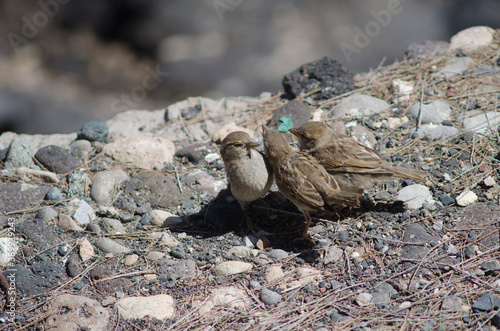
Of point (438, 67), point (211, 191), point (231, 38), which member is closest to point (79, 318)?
point (211, 191)

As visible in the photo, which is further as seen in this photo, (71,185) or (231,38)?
(231,38)

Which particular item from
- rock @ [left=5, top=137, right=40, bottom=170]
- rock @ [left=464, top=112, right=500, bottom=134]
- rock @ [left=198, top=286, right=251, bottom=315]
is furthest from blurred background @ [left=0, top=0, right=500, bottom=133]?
rock @ [left=198, top=286, right=251, bottom=315]

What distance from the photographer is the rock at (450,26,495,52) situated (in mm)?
7422

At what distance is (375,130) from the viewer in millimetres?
5895

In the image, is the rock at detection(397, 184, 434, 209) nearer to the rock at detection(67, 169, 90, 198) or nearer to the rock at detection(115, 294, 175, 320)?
the rock at detection(115, 294, 175, 320)

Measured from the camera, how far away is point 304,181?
4.34m

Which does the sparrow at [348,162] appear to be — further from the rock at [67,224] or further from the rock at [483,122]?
the rock at [67,224]

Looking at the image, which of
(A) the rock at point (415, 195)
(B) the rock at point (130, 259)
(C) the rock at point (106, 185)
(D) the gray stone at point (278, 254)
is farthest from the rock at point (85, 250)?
(A) the rock at point (415, 195)

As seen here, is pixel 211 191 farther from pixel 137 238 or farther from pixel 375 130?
pixel 375 130

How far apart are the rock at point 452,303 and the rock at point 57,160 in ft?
14.8

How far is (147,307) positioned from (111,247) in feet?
3.22

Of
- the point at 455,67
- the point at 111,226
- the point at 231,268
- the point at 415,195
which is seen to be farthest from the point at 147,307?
the point at 455,67

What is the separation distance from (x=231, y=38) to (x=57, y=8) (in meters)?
4.45

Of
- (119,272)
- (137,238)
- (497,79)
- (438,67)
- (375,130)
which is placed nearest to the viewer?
(119,272)
